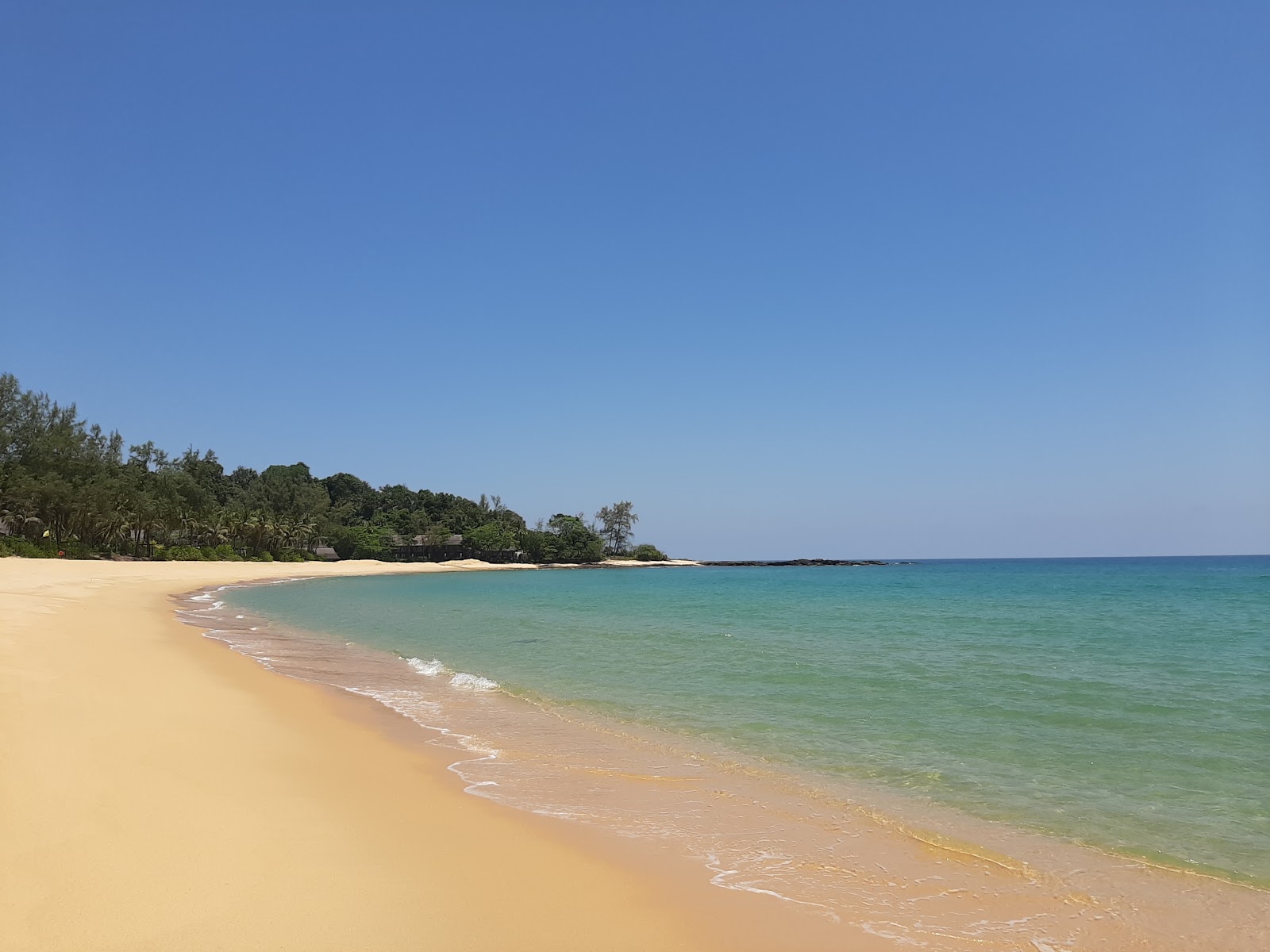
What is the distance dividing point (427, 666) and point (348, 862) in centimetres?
1116

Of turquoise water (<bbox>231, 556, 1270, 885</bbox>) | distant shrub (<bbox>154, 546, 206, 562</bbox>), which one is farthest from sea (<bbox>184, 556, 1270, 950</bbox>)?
A: distant shrub (<bbox>154, 546, 206, 562</bbox>)

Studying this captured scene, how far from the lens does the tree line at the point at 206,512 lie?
179 feet

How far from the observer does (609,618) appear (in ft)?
92.7

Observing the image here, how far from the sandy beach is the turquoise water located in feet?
11.8

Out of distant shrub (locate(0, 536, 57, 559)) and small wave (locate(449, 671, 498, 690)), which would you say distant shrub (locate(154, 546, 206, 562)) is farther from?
small wave (locate(449, 671, 498, 690))

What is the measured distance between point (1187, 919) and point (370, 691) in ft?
36.6

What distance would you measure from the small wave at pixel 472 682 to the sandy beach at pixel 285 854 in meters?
3.95

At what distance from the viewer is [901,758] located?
27.7 feet

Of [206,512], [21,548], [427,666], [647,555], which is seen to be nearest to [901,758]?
[427,666]

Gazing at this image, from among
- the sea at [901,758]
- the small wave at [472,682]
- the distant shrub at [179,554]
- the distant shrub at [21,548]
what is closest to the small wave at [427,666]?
the sea at [901,758]

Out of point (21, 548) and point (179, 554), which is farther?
point (179, 554)

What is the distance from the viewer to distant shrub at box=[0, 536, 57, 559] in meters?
Answer: 47.0

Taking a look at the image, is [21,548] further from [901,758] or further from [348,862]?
[901,758]

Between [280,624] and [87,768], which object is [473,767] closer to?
[87,768]
